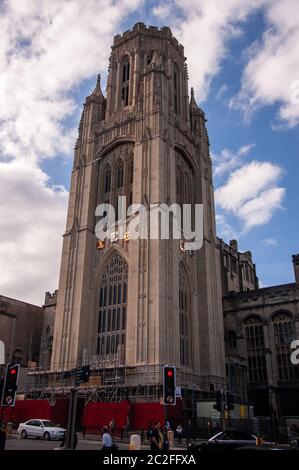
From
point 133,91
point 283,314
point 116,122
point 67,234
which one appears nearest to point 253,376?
point 283,314

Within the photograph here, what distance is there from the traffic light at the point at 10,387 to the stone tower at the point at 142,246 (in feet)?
72.6

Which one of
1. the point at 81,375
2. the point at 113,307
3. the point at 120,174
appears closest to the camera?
the point at 81,375

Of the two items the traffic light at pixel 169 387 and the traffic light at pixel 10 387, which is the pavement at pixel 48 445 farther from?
the traffic light at pixel 169 387

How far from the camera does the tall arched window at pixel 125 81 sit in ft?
200

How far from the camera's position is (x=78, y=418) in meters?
38.4

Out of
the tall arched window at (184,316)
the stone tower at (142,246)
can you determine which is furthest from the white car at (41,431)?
the tall arched window at (184,316)

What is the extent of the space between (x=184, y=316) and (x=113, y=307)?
795 cm

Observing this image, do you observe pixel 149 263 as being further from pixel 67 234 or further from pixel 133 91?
pixel 133 91

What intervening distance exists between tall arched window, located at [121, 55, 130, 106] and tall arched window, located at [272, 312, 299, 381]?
118ft

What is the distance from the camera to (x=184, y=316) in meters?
47.1

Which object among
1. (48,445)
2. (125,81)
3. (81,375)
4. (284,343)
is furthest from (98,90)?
(81,375)

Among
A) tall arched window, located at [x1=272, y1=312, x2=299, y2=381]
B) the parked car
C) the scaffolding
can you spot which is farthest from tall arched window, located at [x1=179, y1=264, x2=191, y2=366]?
the parked car

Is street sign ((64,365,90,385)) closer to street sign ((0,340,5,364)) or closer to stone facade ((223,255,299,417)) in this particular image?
stone facade ((223,255,299,417))

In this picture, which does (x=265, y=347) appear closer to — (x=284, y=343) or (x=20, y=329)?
(x=284, y=343)
